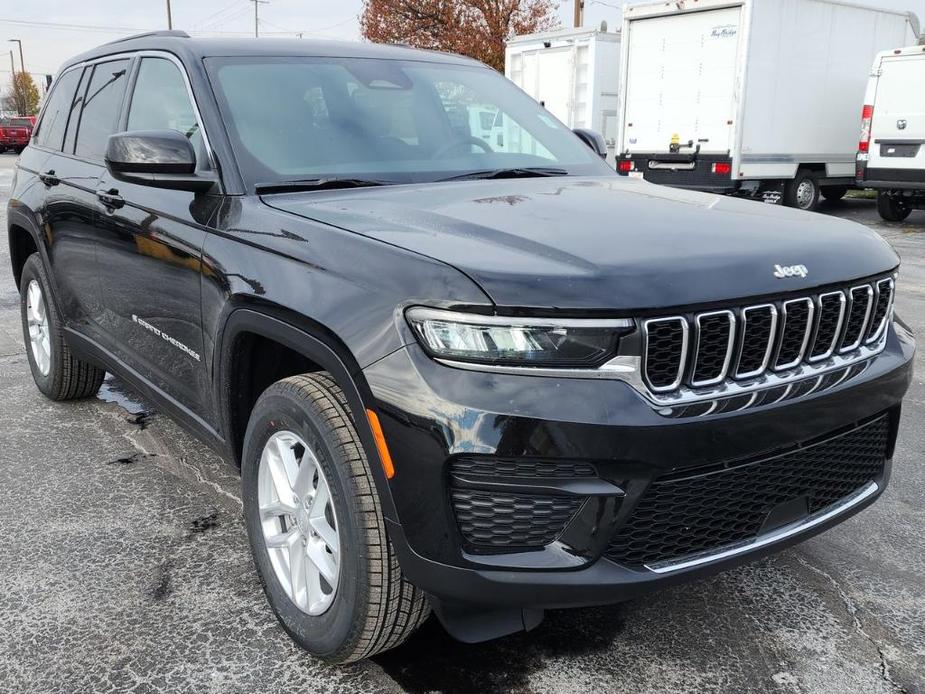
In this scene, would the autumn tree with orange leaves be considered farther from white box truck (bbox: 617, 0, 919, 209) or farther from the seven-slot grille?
the seven-slot grille

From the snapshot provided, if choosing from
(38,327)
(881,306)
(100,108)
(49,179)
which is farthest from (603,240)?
(38,327)

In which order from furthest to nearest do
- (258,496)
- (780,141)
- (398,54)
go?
(780,141) → (398,54) → (258,496)

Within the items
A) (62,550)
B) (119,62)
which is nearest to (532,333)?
(62,550)

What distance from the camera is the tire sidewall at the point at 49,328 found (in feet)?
14.8

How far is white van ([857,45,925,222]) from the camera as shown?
1234 cm

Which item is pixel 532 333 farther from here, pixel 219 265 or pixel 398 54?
pixel 398 54

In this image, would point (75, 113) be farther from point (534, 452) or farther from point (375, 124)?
point (534, 452)

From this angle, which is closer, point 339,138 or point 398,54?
point 339,138

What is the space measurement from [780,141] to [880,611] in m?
12.2

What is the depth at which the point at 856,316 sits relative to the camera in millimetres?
2518

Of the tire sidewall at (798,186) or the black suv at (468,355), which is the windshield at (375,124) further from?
the tire sidewall at (798,186)

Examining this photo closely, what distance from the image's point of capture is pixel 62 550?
322 cm

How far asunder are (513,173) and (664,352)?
1.51 metres

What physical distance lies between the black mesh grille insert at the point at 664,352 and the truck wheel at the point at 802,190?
13075mm
